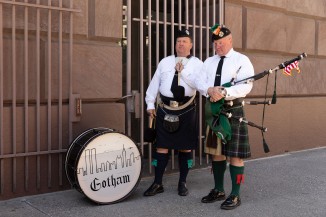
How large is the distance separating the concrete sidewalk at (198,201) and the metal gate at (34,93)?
11.6 inches

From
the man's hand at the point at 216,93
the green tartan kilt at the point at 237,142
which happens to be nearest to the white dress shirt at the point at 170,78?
the man's hand at the point at 216,93

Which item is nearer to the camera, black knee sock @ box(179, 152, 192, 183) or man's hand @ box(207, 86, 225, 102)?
man's hand @ box(207, 86, 225, 102)

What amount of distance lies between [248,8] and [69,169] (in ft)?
13.0

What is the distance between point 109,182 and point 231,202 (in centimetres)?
121

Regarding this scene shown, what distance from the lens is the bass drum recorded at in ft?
14.1

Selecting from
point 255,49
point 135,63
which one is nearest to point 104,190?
point 135,63

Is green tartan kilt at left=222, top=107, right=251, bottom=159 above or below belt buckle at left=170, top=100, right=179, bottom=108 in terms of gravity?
below

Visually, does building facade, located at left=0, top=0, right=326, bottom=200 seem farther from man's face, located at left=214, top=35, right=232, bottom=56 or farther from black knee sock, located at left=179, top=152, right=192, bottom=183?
man's face, located at left=214, top=35, right=232, bottom=56

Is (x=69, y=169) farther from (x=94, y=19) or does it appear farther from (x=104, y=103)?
(x=94, y=19)

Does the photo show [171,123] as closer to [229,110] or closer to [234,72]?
[229,110]

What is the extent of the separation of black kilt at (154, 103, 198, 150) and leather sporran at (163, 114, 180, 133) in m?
0.04

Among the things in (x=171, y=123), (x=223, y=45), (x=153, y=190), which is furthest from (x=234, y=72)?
(x=153, y=190)

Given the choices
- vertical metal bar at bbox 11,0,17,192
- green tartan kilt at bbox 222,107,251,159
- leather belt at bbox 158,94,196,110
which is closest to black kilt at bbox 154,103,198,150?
leather belt at bbox 158,94,196,110

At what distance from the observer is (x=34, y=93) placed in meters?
4.63
